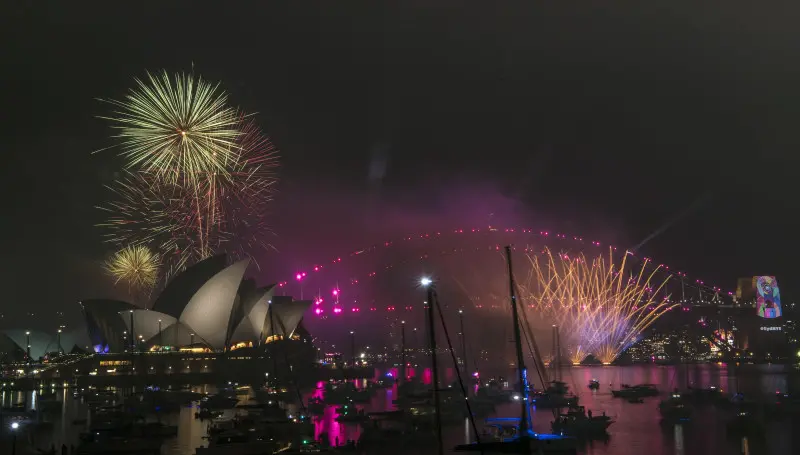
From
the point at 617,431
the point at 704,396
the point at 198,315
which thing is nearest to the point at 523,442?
the point at 617,431

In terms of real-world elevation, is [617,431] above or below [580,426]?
below

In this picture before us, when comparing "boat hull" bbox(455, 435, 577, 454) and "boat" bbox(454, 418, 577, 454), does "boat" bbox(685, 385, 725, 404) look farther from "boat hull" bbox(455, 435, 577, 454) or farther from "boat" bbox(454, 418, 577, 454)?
"boat hull" bbox(455, 435, 577, 454)

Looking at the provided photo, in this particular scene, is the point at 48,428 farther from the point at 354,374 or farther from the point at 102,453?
the point at 354,374

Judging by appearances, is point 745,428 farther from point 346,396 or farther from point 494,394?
point 346,396

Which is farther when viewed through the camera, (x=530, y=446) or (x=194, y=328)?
(x=194, y=328)

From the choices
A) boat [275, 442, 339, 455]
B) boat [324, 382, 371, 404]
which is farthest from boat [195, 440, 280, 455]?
boat [324, 382, 371, 404]

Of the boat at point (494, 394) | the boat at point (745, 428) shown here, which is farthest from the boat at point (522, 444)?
the boat at point (494, 394)

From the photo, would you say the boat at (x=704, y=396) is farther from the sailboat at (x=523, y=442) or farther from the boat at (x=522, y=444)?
the sailboat at (x=523, y=442)

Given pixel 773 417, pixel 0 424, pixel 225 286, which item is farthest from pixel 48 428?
pixel 773 417
